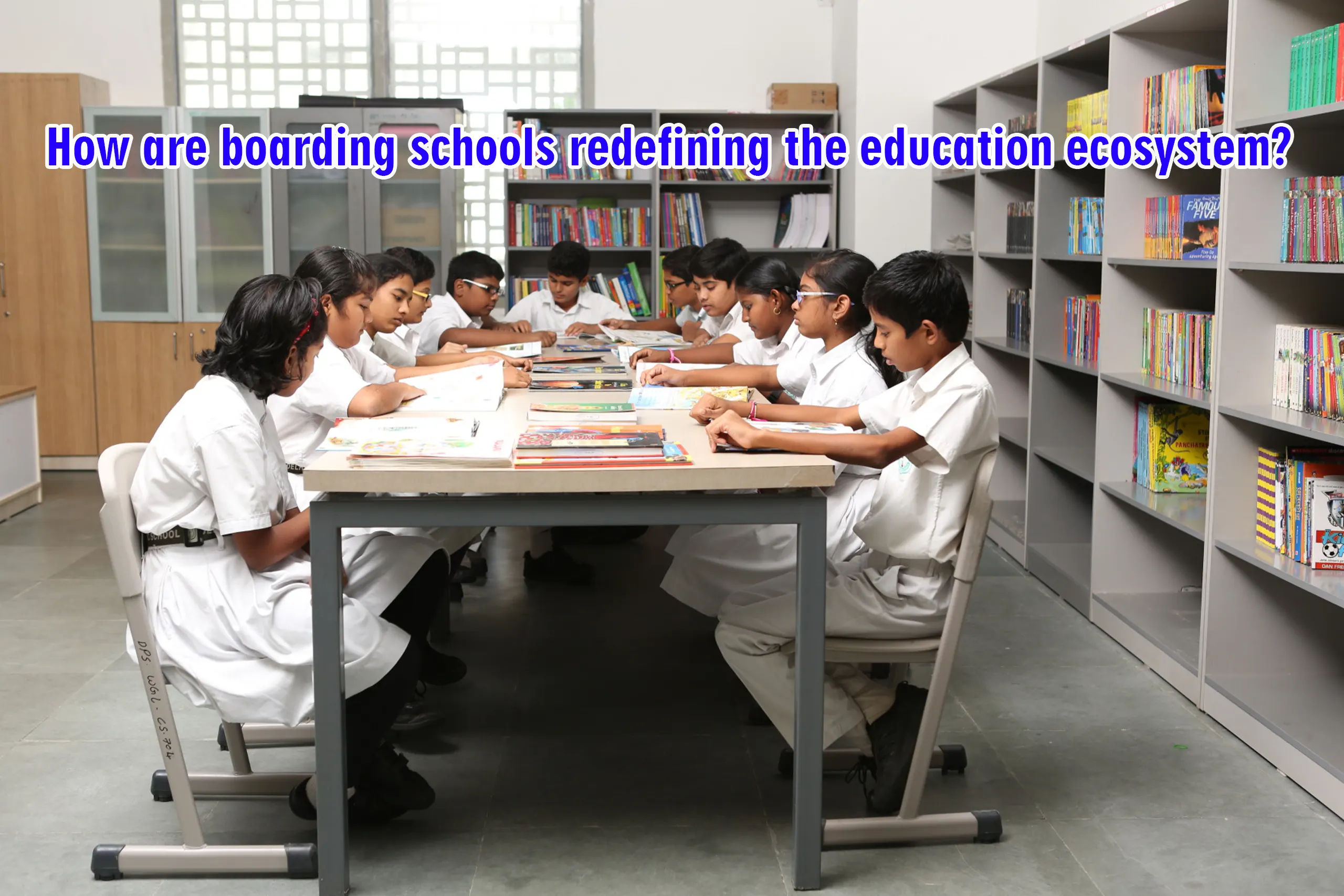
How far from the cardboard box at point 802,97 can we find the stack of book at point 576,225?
2.87 feet

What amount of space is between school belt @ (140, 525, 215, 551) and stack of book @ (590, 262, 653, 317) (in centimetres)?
468

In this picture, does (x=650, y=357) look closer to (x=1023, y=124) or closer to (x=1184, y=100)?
(x=1184, y=100)

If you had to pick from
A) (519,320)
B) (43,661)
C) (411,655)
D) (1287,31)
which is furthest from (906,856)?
(519,320)

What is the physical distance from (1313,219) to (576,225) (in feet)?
14.0

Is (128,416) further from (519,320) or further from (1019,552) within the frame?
(1019,552)

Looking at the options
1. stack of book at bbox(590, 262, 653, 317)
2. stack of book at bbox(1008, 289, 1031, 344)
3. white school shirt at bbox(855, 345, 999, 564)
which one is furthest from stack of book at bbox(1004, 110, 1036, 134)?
white school shirt at bbox(855, 345, 999, 564)

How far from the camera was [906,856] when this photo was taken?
93.4 inches

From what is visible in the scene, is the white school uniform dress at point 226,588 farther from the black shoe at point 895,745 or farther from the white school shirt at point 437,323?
the white school shirt at point 437,323

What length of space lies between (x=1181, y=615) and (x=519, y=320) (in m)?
3.29

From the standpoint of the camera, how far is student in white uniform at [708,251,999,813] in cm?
232

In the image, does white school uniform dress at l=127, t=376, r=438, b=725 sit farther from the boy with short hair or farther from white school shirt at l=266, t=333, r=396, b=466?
the boy with short hair

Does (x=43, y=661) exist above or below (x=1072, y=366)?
below

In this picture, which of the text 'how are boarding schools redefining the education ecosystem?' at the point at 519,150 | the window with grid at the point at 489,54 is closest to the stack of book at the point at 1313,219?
the text 'how are boarding schools redefining the education ecosystem?' at the point at 519,150

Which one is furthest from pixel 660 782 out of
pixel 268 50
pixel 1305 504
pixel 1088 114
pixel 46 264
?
pixel 268 50
